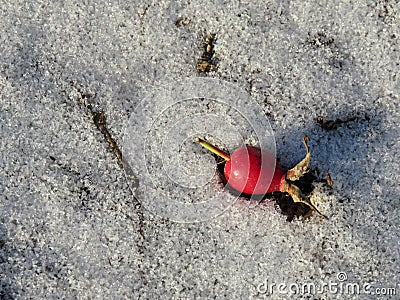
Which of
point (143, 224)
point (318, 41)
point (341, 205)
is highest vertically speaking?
point (318, 41)

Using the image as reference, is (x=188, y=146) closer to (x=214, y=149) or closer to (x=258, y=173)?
(x=214, y=149)

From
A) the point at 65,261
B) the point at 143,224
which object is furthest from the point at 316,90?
the point at 65,261

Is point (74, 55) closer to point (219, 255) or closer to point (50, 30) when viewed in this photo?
point (50, 30)

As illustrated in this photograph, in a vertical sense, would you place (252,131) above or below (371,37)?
below

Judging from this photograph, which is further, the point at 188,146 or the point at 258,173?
the point at 188,146

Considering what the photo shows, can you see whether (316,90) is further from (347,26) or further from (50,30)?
(50,30)

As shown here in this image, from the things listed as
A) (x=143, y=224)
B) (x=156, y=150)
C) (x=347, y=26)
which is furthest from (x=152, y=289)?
(x=347, y=26)

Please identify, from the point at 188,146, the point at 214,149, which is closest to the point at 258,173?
the point at 214,149
